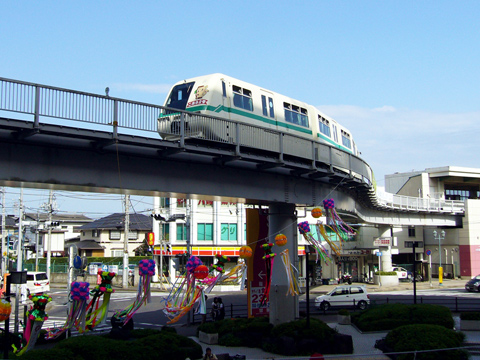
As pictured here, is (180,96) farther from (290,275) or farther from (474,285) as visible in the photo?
(474,285)

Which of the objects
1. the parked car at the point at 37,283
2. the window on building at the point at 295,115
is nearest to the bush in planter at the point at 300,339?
the window on building at the point at 295,115

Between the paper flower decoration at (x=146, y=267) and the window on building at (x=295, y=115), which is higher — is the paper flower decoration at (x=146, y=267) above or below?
below

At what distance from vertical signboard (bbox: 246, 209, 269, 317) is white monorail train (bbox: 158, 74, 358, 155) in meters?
4.42

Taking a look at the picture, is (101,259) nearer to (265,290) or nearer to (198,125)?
(265,290)

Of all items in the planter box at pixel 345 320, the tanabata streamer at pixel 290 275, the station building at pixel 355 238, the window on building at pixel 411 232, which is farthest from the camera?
the window on building at pixel 411 232

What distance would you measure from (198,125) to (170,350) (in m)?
8.23

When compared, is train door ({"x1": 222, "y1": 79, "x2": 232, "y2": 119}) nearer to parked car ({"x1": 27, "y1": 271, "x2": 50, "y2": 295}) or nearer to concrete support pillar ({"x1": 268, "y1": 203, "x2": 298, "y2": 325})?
concrete support pillar ({"x1": 268, "y1": 203, "x2": 298, "y2": 325})

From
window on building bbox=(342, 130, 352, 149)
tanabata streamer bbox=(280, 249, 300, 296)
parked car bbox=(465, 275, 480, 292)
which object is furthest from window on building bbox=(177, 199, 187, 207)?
tanabata streamer bbox=(280, 249, 300, 296)

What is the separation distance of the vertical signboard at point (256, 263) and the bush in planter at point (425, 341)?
7.87 m

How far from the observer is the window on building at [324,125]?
3340 centimetres

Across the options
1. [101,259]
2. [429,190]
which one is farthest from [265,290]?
[429,190]

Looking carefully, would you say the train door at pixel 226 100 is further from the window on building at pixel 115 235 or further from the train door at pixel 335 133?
the window on building at pixel 115 235

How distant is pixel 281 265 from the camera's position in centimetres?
2328

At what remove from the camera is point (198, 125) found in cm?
2039
